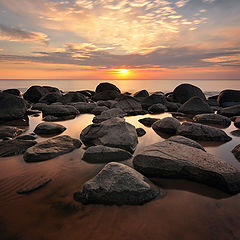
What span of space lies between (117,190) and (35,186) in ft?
5.33

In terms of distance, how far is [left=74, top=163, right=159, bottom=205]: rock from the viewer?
2959 mm

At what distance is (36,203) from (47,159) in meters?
1.67

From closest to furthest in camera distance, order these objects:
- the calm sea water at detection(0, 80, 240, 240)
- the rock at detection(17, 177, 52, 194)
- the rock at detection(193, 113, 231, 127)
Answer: the calm sea water at detection(0, 80, 240, 240) → the rock at detection(17, 177, 52, 194) → the rock at detection(193, 113, 231, 127)

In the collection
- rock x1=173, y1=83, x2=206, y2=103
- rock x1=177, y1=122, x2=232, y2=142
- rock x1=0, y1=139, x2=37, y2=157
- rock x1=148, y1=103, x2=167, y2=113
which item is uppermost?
rock x1=173, y1=83, x2=206, y2=103

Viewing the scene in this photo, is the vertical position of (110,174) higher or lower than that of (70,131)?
higher

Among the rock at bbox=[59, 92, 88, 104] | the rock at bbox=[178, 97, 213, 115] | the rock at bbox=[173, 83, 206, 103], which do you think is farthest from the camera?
the rock at bbox=[173, 83, 206, 103]

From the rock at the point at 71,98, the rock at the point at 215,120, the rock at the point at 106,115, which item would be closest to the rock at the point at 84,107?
the rock at the point at 71,98

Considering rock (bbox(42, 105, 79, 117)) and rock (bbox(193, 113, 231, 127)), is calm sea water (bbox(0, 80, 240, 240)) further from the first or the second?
rock (bbox(42, 105, 79, 117))

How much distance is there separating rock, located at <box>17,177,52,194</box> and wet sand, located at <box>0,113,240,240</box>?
0.09m

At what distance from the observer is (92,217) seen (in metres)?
2.68

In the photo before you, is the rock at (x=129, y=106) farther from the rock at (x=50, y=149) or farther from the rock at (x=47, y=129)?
the rock at (x=50, y=149)

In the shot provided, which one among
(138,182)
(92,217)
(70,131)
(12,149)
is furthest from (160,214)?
(70,131)

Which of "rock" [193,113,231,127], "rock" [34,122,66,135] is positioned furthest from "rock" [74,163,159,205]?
"rock" [193,113,231,127]

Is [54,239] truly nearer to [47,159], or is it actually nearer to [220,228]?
[220,228]
